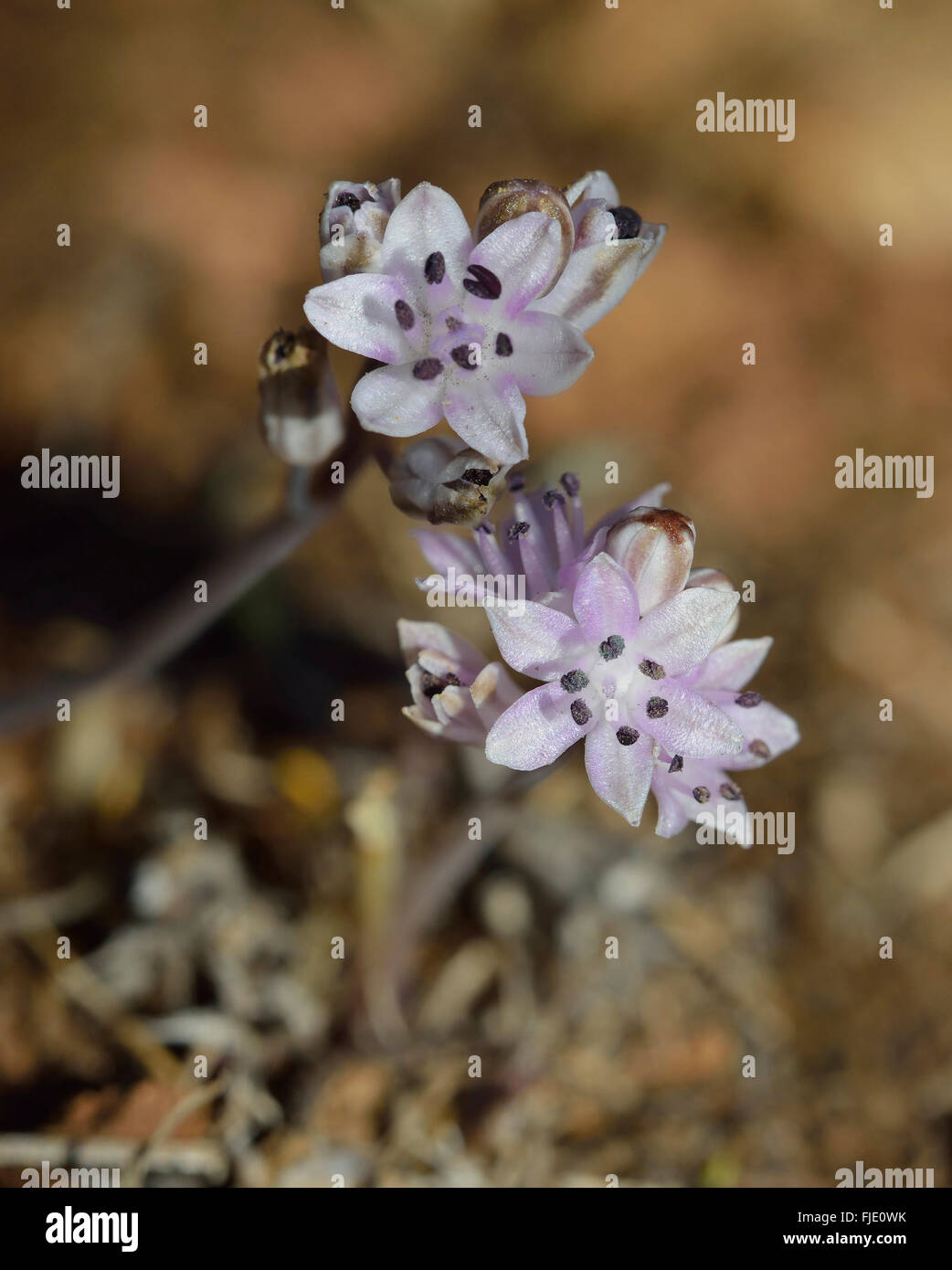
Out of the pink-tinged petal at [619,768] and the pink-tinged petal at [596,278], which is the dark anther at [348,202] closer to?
the pink-tinged petal at [596,278]

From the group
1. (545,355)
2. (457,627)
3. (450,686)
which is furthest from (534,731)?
(457,627)

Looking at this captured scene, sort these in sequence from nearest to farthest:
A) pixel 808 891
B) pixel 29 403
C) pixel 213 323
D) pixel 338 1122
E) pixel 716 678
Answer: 1. pixel 716 678
2. pixel 338 1122
3. pixel 808 891
4. pixel 29 403
5. pixel 213 323

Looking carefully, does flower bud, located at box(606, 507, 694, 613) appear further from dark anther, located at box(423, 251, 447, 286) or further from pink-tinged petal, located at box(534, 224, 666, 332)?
dark anther, located at box(423, 251, 447, 286)

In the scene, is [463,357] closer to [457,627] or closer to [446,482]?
[446,482]

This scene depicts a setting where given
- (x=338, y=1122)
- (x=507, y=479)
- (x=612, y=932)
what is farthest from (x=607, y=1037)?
(x=507, y=479)

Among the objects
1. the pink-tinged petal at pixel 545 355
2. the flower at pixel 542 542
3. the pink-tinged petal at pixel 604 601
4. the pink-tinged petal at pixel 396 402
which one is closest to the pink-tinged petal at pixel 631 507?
the flower at pixel 542 542

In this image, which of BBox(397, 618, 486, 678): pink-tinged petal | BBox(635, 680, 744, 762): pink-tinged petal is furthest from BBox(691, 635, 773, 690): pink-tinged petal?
BBox(397, 618, 486, 678): pink-tinged petal

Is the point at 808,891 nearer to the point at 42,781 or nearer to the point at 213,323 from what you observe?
the point at 42,781
